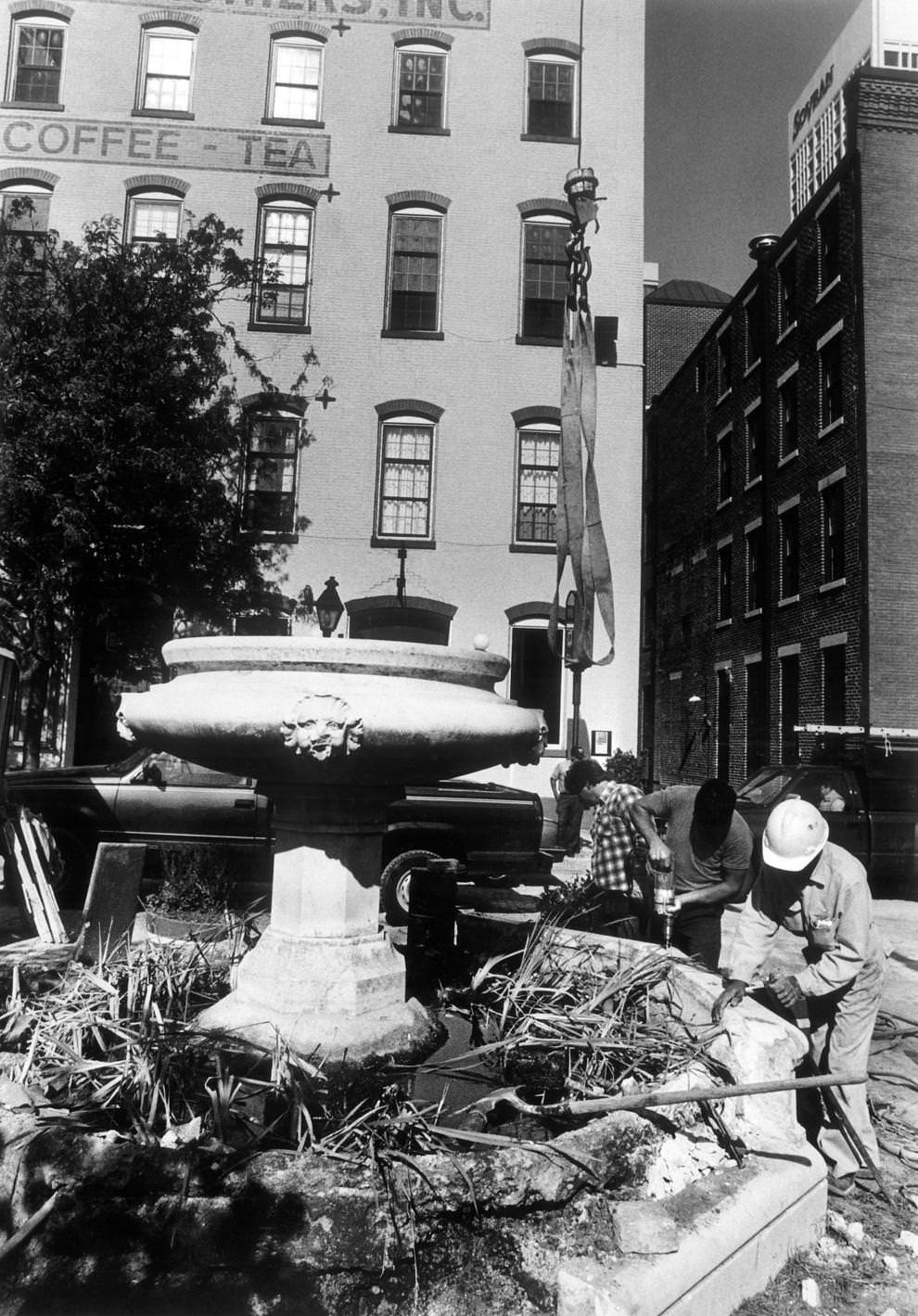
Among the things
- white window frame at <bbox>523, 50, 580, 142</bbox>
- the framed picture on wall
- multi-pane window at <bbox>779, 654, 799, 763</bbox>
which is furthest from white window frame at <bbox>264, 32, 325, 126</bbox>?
multi-pane window at <bbox>779, 654, 799, 763</bbox>

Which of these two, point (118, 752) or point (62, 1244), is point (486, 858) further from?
point (118, 752)

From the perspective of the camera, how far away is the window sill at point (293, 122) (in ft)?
60.9

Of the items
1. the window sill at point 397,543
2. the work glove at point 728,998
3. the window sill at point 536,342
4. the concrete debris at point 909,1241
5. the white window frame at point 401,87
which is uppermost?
the white window frame at point 401,87

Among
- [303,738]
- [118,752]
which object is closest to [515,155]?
[118,752]

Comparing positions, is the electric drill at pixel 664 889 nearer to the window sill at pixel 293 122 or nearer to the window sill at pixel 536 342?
the window sill at pixel 536 342

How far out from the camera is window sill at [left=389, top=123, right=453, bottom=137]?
734 inches

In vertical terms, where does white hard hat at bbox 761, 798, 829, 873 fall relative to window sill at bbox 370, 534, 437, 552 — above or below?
below

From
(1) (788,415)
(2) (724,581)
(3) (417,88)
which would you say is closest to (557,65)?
(3) (417,88)

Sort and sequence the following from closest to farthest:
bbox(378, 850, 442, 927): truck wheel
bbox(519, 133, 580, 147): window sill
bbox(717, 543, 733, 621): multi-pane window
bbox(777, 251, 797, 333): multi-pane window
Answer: bbox(378, 850, 442, 927): truck wheel → bbox(519, 133, 580, 147): window sill → bbox(777, 251, 797, 333): multi-pane window → bbox(717, 543, 733, 621): multi-pane window

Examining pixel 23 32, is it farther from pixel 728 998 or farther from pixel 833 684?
pixel 728 998

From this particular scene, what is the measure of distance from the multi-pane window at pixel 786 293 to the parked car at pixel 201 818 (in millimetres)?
18885

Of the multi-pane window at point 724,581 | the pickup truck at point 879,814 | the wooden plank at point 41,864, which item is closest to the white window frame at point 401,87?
the multi-pane window at point 724,581

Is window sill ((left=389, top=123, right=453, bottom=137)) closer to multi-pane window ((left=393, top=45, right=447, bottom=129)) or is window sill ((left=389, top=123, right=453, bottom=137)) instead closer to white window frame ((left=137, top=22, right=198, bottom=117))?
multi-pane window ((left=393, top=45, right=447, bottom=129))

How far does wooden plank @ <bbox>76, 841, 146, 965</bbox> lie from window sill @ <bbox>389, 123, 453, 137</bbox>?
1766cm
